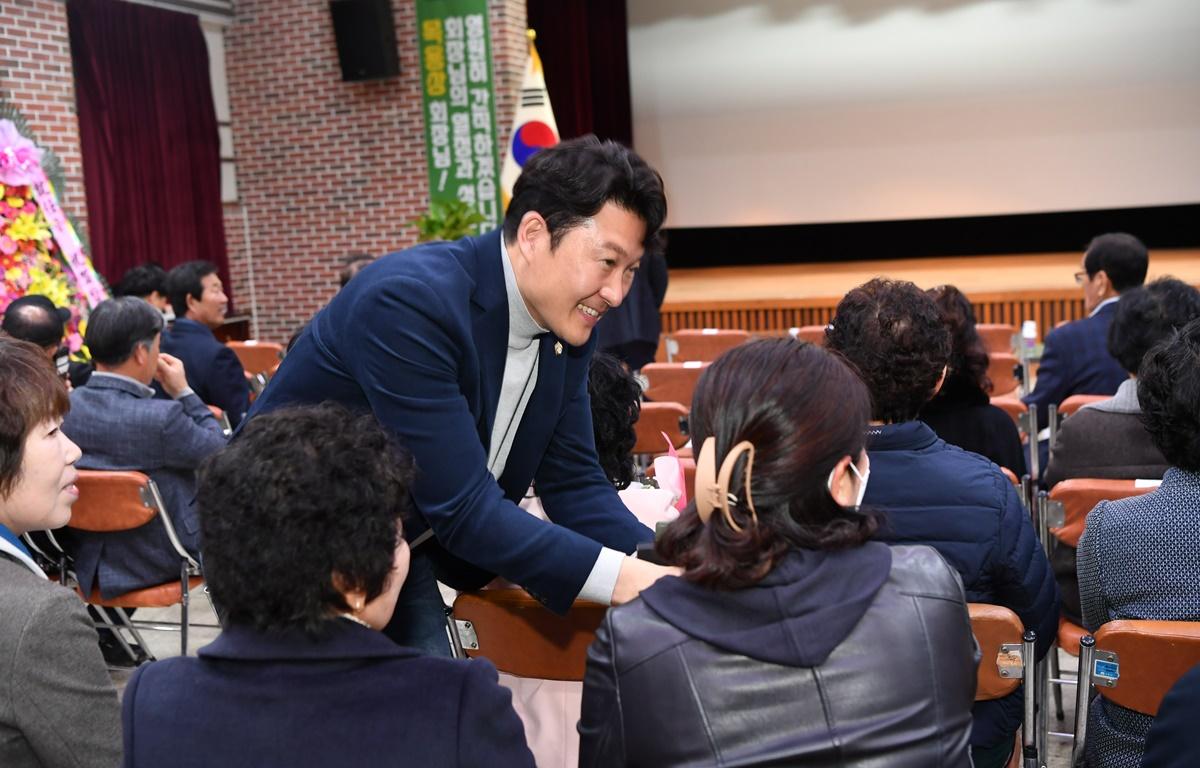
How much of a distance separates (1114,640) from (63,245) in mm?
6458

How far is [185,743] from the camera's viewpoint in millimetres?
1172

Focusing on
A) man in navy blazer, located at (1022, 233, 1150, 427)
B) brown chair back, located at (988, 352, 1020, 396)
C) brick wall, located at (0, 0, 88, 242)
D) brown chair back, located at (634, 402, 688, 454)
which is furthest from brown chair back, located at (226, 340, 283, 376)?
man in navy blazer, located at (1022, 233, 1150, 427)

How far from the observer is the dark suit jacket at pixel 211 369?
4.91m

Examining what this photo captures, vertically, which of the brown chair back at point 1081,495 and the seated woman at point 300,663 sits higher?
the seated woman at point 300,663

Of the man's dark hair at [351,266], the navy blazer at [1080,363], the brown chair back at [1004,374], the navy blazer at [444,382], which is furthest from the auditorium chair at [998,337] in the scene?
the navy blazer at [444,382]

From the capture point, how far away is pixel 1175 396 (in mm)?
1955

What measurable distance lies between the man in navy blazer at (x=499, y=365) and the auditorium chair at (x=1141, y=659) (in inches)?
28.3

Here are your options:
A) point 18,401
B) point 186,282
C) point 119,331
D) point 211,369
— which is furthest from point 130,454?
point 186,282

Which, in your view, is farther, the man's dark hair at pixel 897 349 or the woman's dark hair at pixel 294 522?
the man's dark hair at pixel 897 349

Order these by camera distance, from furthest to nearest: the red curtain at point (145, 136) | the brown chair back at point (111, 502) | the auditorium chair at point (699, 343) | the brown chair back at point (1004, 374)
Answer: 1. the red curtain at point (145, 136)
2. the auditorium chair at point (699, 343)
3. the brown chair back at point (1004, 374)
4. the brown chair back at point (111, 502)

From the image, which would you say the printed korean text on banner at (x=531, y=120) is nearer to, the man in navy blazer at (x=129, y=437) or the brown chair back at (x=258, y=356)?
the brown chair back at (x=258, y=356)

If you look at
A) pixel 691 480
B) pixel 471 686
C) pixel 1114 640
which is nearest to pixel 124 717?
pixel 471 686

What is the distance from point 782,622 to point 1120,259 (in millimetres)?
3742

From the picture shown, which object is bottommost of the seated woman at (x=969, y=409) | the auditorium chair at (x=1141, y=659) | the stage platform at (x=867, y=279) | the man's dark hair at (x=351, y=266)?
the stage platform at (x=867, y=279)
